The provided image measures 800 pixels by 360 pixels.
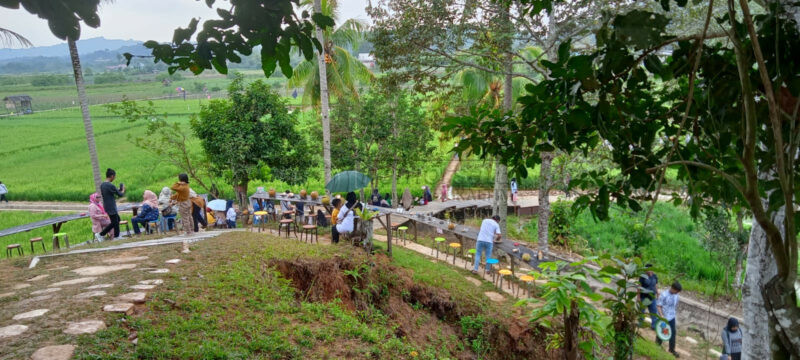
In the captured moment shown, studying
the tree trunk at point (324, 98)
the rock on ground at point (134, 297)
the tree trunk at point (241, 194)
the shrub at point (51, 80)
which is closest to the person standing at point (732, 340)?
the rock on ground at point (134, 297)

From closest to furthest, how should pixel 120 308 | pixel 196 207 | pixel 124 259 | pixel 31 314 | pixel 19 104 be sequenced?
pixel 31 314
pixel 120 308
pixel 124 259
pixel 196 207
pixel 19 104

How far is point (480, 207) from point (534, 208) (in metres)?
2.30

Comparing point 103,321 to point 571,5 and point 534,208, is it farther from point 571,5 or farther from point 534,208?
point 534,208

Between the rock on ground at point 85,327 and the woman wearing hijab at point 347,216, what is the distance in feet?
13.6

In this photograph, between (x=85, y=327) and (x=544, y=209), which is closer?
(x=85, y=327)

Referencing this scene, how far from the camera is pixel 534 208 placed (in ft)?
54.7

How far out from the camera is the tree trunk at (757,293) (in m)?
2.20

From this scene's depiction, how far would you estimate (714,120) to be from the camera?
207 cm

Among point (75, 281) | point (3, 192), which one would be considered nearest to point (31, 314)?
point (75, 281)

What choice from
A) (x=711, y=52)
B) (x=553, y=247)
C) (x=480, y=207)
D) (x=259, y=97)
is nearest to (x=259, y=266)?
(x=711, y=52)

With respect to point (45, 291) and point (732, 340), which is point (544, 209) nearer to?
point (732, 340)

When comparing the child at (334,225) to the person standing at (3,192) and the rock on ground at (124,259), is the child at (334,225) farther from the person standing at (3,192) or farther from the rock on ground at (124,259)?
the person standing at (3,192)

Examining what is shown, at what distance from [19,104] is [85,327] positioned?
2090 inches

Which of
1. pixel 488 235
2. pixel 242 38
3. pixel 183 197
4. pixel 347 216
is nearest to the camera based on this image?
pixel 242 38
